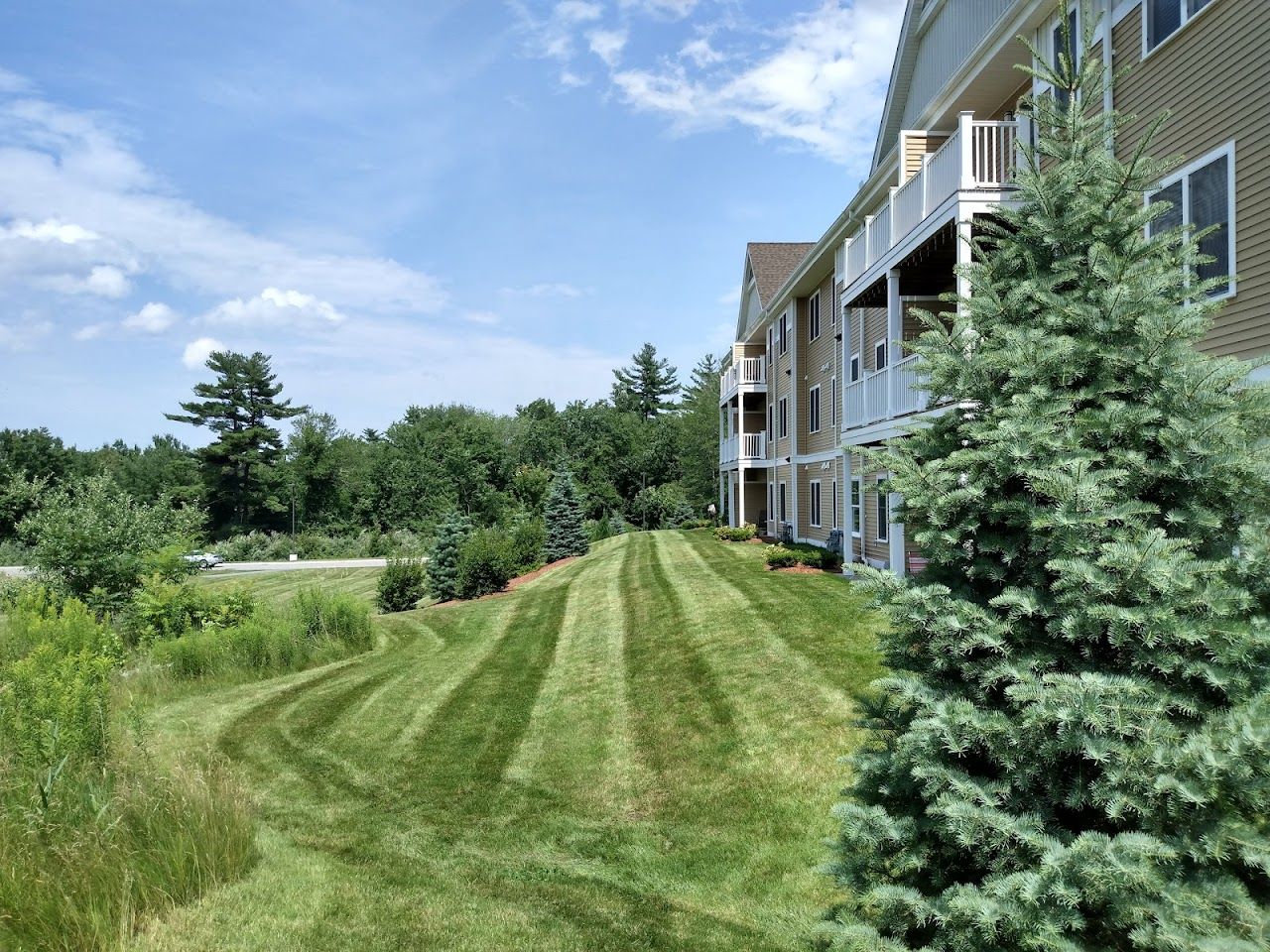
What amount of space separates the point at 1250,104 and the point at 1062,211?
6986 mm

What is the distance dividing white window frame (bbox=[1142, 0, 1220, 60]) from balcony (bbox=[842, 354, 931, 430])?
4.84 metres

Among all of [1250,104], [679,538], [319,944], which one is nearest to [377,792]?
[319,944]

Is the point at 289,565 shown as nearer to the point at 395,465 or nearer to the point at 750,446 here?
the point at 395,465

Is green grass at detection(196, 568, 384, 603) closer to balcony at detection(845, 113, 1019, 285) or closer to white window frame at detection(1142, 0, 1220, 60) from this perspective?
balcony at detection(845, 113, 1019, 285)

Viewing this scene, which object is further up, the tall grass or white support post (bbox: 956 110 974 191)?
white support post (bbox: 956 110 974 191)

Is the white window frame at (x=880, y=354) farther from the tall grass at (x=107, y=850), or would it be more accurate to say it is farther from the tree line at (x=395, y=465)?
Answer: the tree line at (x=395, y=465)

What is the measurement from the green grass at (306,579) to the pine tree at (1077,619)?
2792 centimetres

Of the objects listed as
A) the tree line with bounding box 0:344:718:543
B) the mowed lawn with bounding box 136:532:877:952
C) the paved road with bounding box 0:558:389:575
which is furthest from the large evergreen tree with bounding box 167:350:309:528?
the mowed lawn with bounding box 136:532:877:952

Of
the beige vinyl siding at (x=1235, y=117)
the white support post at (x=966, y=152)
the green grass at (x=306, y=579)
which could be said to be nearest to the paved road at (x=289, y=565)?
the green grass at (x=306, y=579)

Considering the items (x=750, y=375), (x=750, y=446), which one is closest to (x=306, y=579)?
(x=750, y=446)

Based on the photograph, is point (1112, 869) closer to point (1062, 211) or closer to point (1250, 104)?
point (1062, 211)

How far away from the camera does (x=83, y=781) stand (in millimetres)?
6000

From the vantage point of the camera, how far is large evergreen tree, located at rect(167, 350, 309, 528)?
6262 centimetres

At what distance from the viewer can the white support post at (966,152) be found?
11.7 metres
